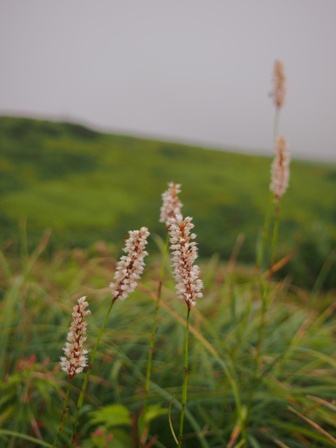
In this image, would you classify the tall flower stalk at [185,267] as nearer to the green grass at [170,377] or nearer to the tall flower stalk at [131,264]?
the tall flower stalk at [131,264]

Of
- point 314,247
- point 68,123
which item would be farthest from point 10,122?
point 314,247

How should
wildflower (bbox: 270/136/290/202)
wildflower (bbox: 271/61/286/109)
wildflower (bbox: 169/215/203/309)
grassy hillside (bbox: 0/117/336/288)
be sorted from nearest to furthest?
wildflower (bbox: 169/215/203/309)
wildflower (bbox: 270/136/290/202)
wildflower (bbox: 271/61/286/109)
grassy hillside (bbox: 0/117/336/288)

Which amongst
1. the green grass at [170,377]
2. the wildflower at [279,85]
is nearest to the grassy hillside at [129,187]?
the green grass at [170,377]

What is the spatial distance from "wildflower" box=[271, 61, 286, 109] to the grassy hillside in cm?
1698

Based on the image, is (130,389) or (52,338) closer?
(130,389)

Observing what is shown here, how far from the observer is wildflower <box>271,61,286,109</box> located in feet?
8.90

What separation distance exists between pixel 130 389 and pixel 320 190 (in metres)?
37.8

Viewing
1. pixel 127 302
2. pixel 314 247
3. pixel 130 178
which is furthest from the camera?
pixel 130 178

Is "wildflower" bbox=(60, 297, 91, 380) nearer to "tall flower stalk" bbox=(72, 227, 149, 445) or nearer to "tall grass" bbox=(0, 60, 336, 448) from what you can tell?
"tall flower stalk" bbox=(72, 227, 149, 445)

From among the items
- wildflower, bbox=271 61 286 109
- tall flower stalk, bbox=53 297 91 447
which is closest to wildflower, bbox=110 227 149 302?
tall flower stalk, bbox=53 297 91 447

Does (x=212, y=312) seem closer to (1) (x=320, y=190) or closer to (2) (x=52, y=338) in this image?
(2) (x=52, y=338)

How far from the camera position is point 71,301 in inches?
170

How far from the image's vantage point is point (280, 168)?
247cm

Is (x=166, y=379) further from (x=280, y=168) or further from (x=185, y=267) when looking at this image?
(x=185, y=267)
